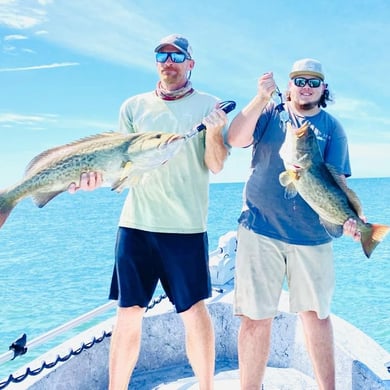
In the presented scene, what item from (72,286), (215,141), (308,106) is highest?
(308,106)

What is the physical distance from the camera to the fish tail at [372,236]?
8.03 feet

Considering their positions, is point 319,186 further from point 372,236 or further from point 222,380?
point 222,380

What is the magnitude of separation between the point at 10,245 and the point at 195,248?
30528 millimetres

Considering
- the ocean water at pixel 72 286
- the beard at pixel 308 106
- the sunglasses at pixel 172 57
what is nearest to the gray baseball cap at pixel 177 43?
the sunglasses at pixel 172 57

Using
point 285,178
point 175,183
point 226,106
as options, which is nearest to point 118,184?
point 175,183

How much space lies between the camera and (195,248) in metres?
2.75

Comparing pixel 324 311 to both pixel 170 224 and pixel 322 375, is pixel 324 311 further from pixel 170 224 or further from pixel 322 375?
pixel 170 224

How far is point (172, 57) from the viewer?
276 cm

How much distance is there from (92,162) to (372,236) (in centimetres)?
156

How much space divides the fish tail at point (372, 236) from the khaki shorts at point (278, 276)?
292mm

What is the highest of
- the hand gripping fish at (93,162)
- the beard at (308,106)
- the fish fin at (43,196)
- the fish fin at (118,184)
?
the beard at (308,106)

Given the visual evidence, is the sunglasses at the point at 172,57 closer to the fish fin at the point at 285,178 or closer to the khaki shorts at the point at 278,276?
the fish fin at the point at 285,178

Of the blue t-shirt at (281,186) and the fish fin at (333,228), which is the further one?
the blue t-shirt at (281,186)

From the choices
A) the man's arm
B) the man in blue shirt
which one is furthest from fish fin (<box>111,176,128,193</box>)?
the man in blue shirt
